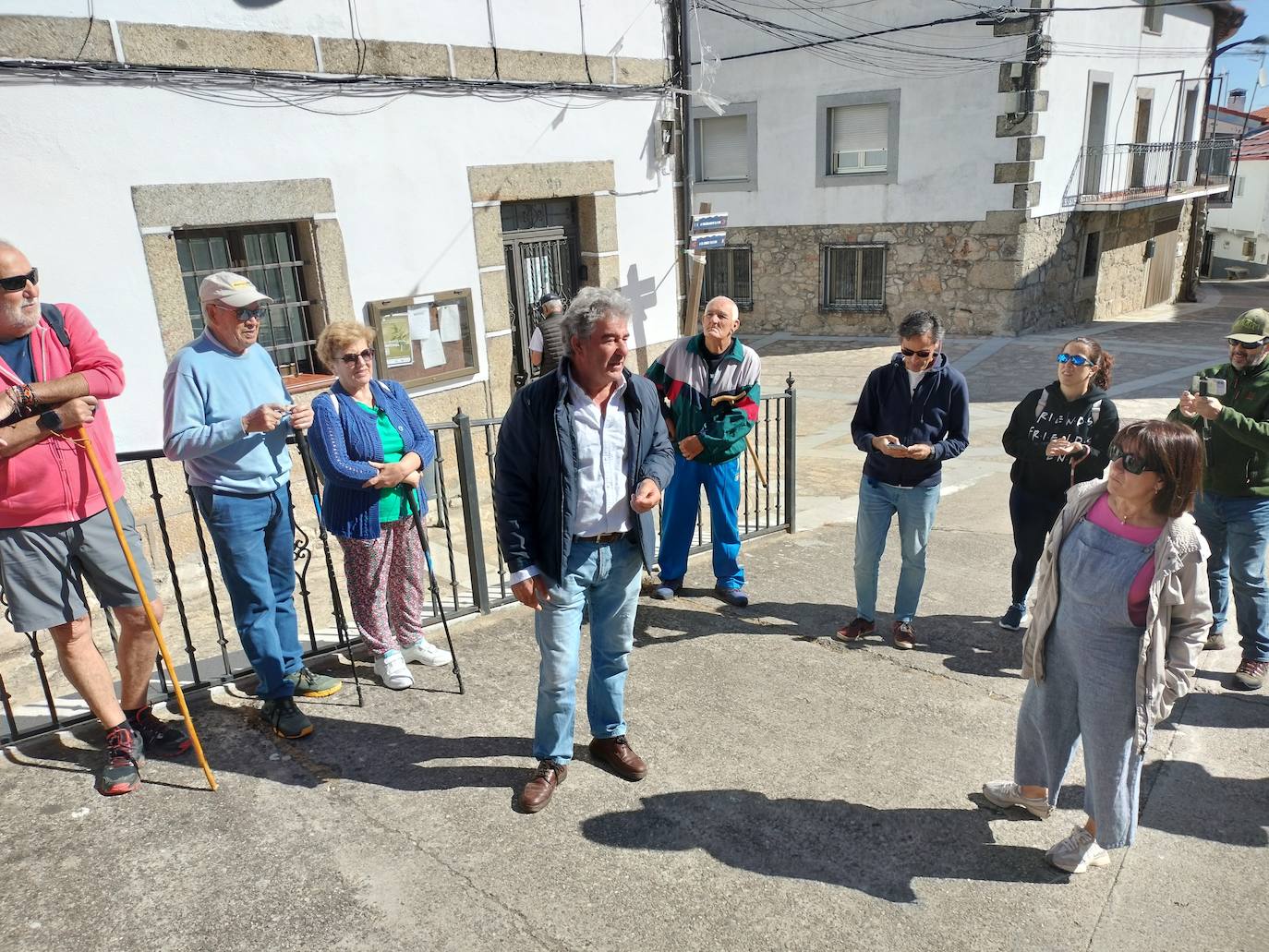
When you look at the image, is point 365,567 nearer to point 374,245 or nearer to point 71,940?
point 71,940

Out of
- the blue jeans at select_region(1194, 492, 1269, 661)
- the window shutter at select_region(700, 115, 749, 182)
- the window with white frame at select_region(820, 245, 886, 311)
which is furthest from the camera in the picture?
the window shutter at select_region(700, 115, 749, 182)

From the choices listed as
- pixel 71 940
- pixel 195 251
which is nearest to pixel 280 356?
pixel 195 251

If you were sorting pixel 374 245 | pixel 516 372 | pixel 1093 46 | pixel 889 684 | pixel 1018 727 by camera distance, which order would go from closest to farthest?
pixel 1018 727, pixel 889 684, pixel 374 245, pixel 516 372, pixel 1093 46

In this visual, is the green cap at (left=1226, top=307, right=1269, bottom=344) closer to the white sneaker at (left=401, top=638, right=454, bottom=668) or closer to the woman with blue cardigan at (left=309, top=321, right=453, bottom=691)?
the woman with blue cardigan at (left=309, top=321, right=453, bottom=691)

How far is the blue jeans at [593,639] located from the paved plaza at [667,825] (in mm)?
212

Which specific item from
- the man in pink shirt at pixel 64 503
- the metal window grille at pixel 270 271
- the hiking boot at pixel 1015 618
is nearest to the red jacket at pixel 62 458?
the man in pink shirt at pixel 64 503

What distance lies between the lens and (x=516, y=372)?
888 centimetres

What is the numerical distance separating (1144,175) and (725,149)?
8920 mm

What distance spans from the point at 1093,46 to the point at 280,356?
632 inches

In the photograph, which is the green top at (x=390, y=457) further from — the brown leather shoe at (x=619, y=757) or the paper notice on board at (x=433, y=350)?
the paper notice on board at (x=433, y=350)

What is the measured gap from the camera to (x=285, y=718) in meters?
3.55

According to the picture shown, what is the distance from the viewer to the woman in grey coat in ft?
8.43

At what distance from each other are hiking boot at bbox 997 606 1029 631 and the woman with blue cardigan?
292 cm

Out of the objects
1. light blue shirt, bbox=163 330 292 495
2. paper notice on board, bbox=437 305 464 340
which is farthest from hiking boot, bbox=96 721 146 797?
paper notice on board, bbox=437 305 464 340
